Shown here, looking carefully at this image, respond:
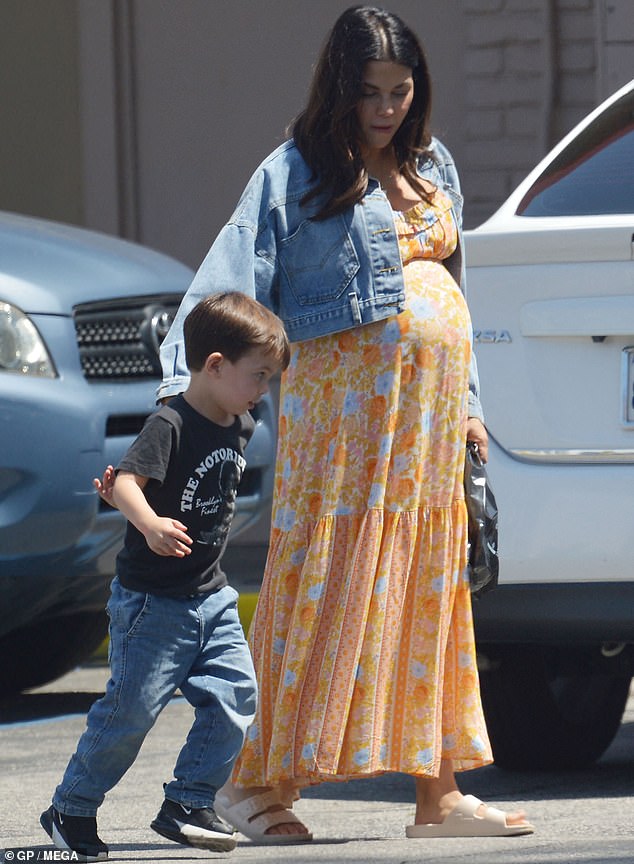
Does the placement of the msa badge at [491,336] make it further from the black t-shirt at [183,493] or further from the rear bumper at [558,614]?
the black t-shirt at [183,493]

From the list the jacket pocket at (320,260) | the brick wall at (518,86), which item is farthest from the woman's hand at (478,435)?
the brick wall at (518,86)

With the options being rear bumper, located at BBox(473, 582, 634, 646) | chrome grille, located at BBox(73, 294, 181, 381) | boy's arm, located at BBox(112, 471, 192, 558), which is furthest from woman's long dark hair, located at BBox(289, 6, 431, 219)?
chrome grille, located at BBox(73, 294, 181, 381)

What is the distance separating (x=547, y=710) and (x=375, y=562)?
115cm

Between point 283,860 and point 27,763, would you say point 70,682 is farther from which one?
point 283,860

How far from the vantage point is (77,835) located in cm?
359

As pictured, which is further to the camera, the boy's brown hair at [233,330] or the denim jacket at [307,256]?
the denim jacket at [307,256]

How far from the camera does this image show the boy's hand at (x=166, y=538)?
3406 mm

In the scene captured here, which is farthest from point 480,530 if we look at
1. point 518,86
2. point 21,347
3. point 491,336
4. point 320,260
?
point 518,86

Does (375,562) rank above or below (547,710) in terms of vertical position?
above

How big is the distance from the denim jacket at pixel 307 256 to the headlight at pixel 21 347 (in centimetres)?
179

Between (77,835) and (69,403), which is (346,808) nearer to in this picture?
(77,835)

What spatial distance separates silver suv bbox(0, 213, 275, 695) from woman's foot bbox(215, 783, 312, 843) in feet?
5.48

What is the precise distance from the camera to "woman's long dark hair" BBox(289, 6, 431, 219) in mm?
3854

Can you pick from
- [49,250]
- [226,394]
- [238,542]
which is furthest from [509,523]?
[238,542]
